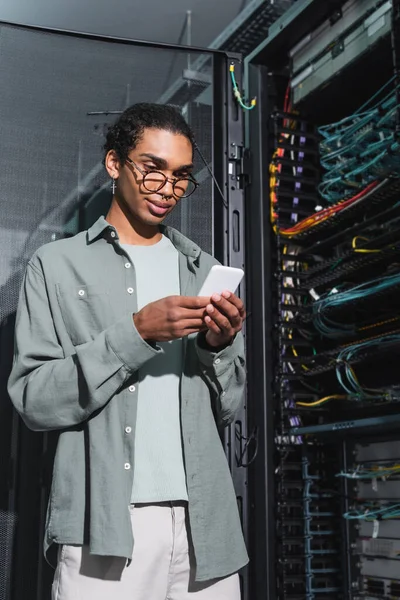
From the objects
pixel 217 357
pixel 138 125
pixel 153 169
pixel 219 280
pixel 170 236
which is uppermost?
→ pixel 138 125

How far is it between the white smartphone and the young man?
0.03 m

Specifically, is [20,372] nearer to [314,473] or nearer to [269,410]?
[269,410]

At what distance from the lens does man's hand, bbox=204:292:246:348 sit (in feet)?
4.15

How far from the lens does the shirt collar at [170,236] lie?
1516 mm

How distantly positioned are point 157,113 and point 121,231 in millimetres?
293

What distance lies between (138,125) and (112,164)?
107 mm

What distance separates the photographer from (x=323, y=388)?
6.90 ft

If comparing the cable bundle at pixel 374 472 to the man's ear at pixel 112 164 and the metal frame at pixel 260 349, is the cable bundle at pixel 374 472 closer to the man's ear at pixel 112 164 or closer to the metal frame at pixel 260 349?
the metal frame at pixel 260 349

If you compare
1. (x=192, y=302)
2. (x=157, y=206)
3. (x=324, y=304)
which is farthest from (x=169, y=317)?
(x=324, y=304)

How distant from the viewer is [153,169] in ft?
4.93

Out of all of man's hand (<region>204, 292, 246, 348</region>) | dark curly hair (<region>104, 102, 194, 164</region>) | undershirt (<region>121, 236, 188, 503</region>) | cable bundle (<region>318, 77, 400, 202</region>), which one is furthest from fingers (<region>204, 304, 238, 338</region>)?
cable bundle (<region>318, 77, 400, 202</region>)

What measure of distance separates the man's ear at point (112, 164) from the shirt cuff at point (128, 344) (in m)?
0.46

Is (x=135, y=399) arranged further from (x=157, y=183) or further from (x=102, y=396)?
(x=157, y=183)

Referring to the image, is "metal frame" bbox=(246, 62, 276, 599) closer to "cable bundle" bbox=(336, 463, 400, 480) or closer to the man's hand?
"cable bundle" bbox=(336, 463, 400, 480)
